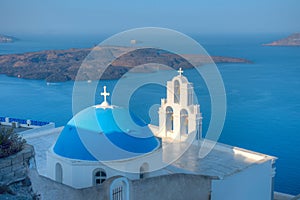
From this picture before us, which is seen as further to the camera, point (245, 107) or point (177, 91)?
point (245, 107)

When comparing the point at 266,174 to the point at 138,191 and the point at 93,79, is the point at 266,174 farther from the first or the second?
the point at 93,79

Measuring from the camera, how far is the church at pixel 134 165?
678 cm

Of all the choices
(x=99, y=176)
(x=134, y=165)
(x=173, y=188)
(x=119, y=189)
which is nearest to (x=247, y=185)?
(x=173, y=188)

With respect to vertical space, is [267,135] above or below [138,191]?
below

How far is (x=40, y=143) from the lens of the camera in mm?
9594

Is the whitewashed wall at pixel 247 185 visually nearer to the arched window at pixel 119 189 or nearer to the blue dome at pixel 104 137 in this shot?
the blue dome at pixel 104 137

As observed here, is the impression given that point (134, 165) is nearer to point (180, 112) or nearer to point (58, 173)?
point (58, 173)

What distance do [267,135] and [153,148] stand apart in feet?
61.5

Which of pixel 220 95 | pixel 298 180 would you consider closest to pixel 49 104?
pixel 220 95

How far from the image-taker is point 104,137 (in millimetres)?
6930

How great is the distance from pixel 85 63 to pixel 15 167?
44424 mm

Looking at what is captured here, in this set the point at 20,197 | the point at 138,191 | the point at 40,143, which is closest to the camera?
the point at 20,197

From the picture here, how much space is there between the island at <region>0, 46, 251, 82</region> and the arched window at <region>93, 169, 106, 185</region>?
112ft

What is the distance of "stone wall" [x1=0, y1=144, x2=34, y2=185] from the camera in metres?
3.15
